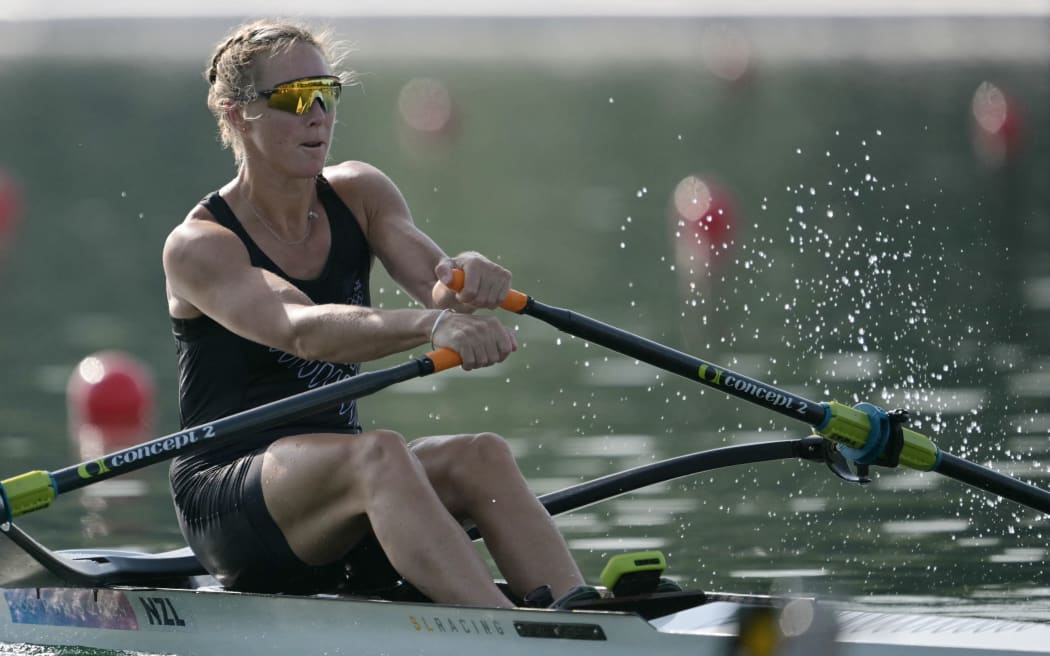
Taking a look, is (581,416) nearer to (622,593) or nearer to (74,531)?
(74,531)

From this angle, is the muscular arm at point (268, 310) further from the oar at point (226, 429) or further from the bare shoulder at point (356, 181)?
the bare shoulder at point (356, 181)

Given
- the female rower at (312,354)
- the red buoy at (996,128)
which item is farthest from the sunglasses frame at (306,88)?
the red buoy at (996,128)

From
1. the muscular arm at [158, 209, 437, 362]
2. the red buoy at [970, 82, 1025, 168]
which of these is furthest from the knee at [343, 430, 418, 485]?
the red buoy at [970, 82, 1025, 168]

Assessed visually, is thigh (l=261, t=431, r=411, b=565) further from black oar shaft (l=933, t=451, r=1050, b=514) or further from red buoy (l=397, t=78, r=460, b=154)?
red buoy (l=397, t=78, r=460, b=154)

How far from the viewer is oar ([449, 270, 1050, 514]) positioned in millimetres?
5168

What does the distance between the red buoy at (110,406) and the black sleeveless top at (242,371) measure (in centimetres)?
361

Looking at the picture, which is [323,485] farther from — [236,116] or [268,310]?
[236,116]

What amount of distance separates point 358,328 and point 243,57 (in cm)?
90

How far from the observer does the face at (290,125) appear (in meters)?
5.12

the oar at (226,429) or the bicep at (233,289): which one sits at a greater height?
the bicep at (233,289)

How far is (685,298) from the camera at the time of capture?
12.1 m

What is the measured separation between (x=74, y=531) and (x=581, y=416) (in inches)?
106

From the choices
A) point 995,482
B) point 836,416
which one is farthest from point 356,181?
point 995,482

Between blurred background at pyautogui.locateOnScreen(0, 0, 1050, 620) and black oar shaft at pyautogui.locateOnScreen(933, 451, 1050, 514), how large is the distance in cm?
53
